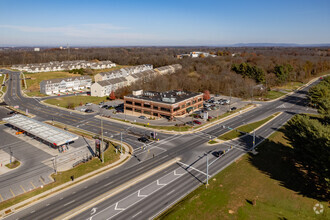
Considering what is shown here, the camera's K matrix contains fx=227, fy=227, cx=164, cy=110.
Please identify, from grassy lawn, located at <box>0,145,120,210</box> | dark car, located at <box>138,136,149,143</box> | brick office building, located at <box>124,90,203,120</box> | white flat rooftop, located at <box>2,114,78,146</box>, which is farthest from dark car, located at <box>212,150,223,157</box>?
white flat rooftop, located at <box>2,114,78,146</box>

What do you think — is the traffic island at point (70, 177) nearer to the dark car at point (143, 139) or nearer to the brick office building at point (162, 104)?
the dark car at point (143, 139)

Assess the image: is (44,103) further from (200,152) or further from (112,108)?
(200,152)

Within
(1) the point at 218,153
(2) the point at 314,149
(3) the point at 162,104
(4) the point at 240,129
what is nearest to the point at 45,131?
(3) the point at 162,104

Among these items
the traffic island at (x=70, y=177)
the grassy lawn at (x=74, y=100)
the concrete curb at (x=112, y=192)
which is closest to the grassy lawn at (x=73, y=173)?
the traffic island at (x=70, y=177)

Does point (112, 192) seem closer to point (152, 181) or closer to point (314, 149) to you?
point (152, 181)

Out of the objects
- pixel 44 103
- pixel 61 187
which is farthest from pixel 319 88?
pixel 44 103

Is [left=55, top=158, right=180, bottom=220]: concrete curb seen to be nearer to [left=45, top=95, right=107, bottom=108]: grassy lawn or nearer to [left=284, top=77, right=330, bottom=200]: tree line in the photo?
[left=284, top=77, right=330, bottom=200]: tree line

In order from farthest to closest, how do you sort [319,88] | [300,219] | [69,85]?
[69,85] < [319,88] < [300,219]
